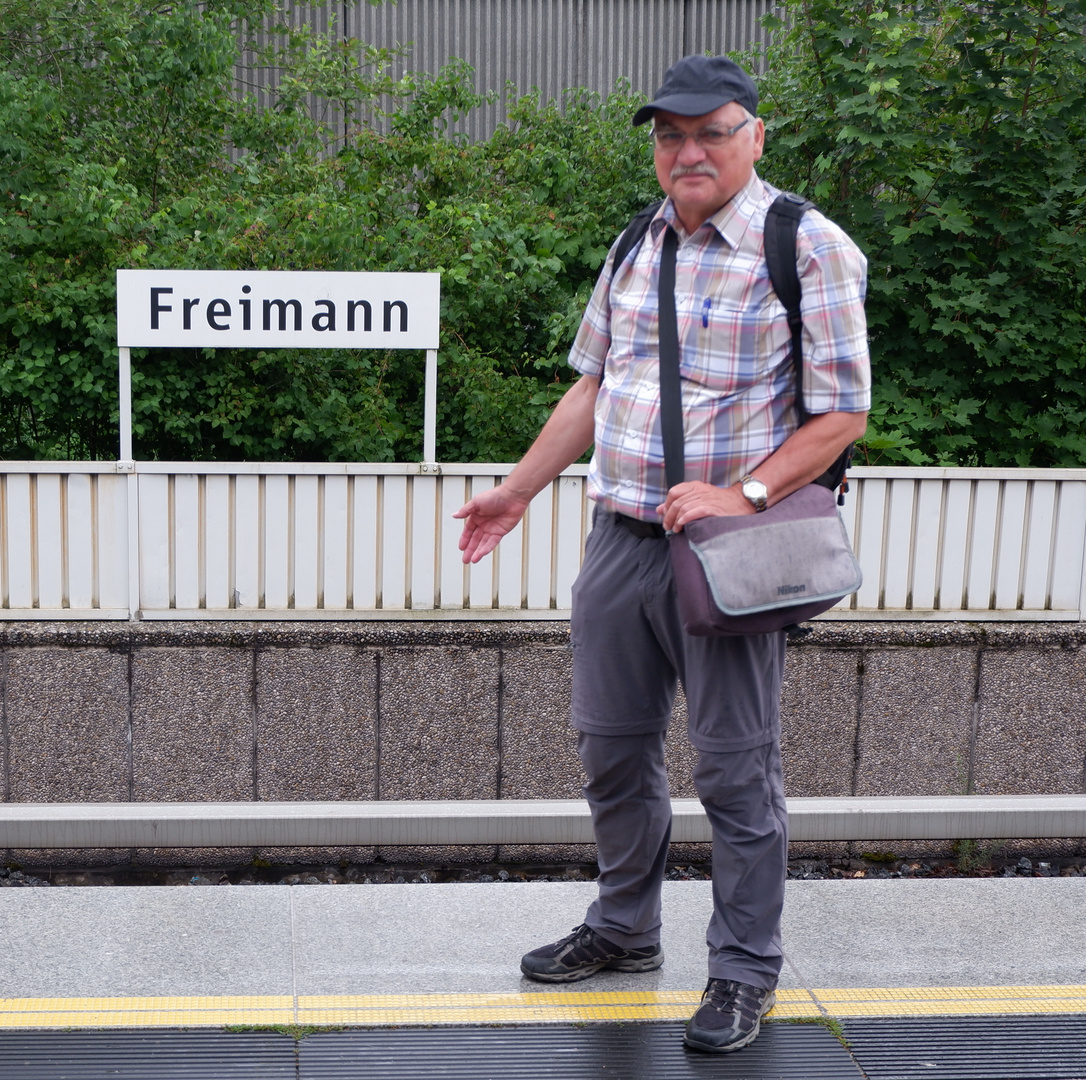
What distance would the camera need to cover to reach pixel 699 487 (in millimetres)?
2461

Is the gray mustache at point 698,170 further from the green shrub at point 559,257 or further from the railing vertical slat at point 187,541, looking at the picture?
the green shrub at point 559,257

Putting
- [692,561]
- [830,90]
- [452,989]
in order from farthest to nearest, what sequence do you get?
[830,90] < [452,989] < [692,561]

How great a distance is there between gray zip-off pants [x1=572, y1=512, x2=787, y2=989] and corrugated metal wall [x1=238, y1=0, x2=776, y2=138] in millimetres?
13095

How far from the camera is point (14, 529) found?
4.59 meters

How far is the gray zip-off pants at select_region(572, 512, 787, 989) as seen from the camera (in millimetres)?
2637

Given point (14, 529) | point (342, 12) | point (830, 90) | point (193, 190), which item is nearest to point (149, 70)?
point (193, 190)

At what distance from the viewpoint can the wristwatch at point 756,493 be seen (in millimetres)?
2486

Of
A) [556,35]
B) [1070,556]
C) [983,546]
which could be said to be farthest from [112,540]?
[556,35]

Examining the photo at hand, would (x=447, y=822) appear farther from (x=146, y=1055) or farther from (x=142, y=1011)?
(x=146, y=1055)

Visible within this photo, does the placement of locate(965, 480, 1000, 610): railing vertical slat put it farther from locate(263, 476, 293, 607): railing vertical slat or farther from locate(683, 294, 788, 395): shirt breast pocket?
locate(683, 294, 788, 395): shirt breast pocket

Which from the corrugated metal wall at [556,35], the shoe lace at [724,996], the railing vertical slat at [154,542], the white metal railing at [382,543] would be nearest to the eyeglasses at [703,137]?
the shoe lace at [724,996]

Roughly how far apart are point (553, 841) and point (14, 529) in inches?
84.0

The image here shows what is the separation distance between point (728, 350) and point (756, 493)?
0.28 metres

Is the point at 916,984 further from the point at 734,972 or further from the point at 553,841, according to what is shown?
the point at 553,841
